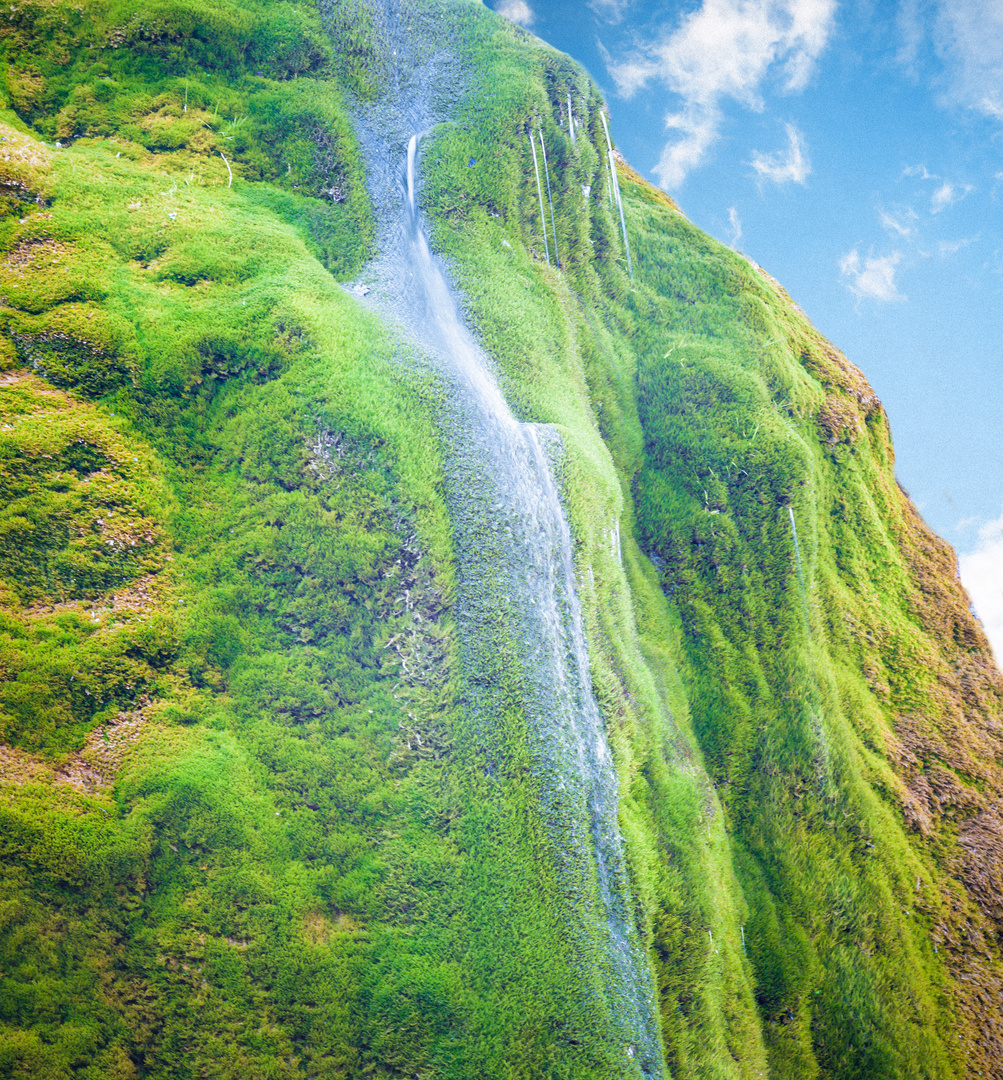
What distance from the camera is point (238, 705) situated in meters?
13.0

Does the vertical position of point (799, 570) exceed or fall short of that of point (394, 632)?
it exceeds it

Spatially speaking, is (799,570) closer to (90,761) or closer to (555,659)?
(555,659)

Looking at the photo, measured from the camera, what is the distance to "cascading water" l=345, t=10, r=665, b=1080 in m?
12.6

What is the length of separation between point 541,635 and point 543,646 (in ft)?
0.89

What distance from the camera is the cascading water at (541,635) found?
1260 centimetres

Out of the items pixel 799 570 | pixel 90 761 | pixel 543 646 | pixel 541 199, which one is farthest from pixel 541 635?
pixel 541 199

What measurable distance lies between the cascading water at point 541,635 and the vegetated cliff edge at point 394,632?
0.94 feet

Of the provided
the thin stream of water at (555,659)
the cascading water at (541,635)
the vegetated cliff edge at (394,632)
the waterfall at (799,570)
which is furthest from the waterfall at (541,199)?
the waterfall at (799,570)

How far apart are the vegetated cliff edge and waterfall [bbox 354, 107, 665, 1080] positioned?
25 centimetres

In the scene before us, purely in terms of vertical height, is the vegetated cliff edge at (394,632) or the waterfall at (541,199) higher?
the waterfall at (541,199)

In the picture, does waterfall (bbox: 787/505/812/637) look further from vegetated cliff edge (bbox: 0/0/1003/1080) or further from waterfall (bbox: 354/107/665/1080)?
waterfall (bbox: 354/107/665/1080)

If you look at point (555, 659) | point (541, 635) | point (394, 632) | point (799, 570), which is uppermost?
point (799, 570)

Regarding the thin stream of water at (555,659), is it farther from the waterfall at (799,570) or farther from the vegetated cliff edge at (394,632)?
the waterfall at (799,570)

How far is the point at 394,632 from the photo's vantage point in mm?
14023
